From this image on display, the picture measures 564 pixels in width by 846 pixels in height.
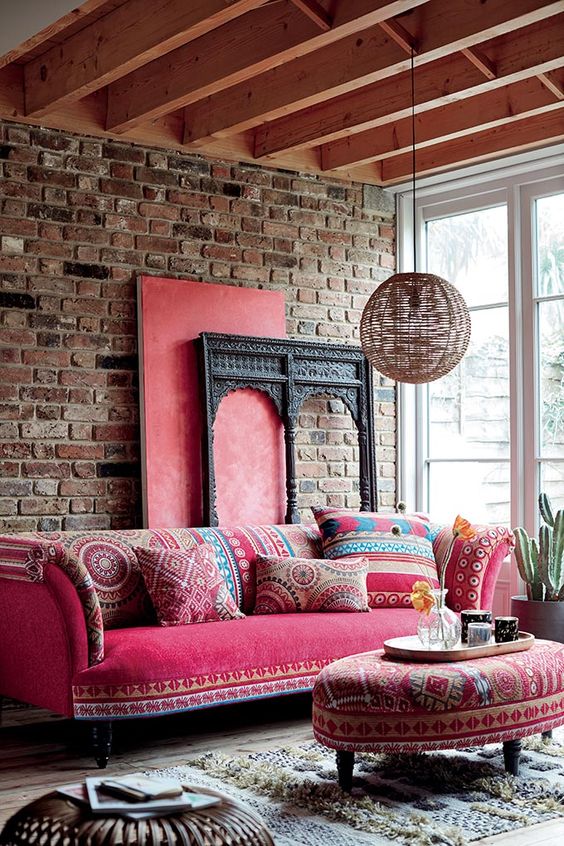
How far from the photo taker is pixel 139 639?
13.6 ft

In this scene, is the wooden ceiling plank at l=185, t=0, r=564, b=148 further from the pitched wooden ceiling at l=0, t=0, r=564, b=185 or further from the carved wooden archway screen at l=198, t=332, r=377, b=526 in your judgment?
the carved wooden archway screen at l=198, t=332, r=377, b=526

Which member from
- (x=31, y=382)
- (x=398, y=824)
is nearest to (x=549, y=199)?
(x=31, y=382)

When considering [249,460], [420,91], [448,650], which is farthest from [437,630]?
[420,91]

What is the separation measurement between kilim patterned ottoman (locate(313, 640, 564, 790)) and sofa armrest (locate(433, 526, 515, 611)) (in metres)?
1.41

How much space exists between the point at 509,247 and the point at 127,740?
347 centimetres

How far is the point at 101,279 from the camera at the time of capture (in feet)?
17.9

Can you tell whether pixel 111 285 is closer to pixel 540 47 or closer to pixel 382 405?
pixel 382 405

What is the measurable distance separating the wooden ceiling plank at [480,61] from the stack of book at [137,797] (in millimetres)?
3588

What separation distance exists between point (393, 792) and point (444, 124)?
360cm

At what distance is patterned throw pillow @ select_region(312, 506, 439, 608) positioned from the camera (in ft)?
16.9

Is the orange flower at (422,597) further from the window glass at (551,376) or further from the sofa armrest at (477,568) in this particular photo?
the window glass at (551,376)

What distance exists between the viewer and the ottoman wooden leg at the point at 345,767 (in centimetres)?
353

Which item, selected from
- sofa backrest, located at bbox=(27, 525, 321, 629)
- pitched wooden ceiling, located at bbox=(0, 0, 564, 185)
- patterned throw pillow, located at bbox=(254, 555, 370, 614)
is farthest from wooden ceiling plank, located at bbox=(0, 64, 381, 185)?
patterned throw pillow, located at bbox=(254, 555, 370, 614)

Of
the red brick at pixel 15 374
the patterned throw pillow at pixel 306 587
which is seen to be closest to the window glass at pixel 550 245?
the patterned throw pillow at pixel 306 587
